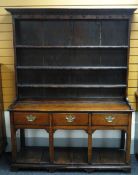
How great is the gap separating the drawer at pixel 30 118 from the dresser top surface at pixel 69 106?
0.06 meters

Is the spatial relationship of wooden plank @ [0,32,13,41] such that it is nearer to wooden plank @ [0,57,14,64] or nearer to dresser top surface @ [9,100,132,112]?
wooden plank @ [0,57,14,64]

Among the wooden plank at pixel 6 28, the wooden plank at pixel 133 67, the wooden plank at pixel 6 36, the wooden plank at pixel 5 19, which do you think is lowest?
the wooden plank at pixel 133 67

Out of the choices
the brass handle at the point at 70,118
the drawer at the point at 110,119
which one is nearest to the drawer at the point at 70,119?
the brass handle at the point at 70,118

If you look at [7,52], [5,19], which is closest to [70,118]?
[7,52]

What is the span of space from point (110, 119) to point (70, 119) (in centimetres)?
44

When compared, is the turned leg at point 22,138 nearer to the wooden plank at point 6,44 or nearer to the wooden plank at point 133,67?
the wooden plank at point 6,44

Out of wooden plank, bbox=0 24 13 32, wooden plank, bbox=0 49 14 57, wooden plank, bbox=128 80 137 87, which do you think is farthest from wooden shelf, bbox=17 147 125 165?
wooden plank, bbox=0 24 13 32

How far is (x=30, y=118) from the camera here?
2658 mm

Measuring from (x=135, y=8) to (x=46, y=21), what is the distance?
1018mm

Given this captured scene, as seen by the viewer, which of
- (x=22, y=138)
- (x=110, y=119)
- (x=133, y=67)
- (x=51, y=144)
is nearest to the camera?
(x=110, y=119)

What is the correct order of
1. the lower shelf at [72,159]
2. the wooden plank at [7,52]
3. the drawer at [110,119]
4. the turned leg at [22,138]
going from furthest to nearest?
the turned leg at [22,138] < the wooden plank at [7,52] < the lower shelf at [72,159] < the drawer at [110,119]

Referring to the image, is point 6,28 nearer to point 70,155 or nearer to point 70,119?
point 70,119

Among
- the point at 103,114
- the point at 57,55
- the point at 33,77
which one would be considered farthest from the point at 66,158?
the point at 57,55

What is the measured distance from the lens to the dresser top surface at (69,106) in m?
Answer: 2.65
